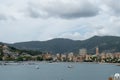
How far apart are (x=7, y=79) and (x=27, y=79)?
6.23 meters

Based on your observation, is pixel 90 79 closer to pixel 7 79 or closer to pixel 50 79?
pixel 50 79

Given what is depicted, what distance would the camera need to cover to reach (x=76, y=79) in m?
105

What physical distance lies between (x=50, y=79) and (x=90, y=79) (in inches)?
472

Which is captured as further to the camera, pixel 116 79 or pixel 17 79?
pixel 17 79

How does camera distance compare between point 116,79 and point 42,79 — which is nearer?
point 116,79

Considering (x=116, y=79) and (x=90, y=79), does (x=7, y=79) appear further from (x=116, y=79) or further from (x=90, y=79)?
(x=116, y=79)

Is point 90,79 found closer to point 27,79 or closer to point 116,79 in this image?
point 27,79

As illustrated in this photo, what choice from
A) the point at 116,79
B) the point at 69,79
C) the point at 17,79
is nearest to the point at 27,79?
the point at 17,79

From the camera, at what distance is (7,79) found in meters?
106

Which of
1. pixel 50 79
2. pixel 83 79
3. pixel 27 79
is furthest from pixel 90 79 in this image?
pixel 27 79

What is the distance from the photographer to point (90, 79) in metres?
106

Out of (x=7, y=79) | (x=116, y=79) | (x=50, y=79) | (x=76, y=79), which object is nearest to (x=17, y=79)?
(x=7, y=79)

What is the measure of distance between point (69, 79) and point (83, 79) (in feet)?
15.1

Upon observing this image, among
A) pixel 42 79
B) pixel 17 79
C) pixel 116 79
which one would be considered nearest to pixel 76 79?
pixel 42 79
